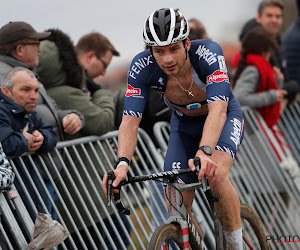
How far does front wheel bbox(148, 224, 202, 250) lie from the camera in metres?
5.64

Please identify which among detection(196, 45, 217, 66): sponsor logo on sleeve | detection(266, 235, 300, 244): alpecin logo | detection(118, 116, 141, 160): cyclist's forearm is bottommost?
detection(266, 235, 300, 244): alpecin logo

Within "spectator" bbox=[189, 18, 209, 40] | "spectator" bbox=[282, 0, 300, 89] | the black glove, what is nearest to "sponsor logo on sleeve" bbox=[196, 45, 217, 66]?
the black glove

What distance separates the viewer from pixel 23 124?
6664 millimetres

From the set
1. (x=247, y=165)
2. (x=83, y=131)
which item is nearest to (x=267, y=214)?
(x=247, y=165)

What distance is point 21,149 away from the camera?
650 cm

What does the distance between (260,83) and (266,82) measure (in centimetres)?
9

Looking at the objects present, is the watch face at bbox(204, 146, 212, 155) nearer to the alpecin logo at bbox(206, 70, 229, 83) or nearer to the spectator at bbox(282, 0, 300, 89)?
the alpecin logo at bbox(206, 70, 229, 83)

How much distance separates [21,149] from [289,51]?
577 centimetres

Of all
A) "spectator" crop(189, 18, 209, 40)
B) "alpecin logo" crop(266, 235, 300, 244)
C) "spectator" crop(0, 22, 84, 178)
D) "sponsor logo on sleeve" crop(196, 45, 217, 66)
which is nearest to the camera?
"sponsor logo on sleeve" crop(196, 45, 217, 66)

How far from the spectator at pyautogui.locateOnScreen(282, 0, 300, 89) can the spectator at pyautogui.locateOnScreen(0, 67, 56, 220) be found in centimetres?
510

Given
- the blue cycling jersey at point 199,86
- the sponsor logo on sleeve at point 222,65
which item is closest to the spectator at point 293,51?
the blue cycling jersey at point 199,86

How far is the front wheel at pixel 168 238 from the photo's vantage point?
18.5 feet

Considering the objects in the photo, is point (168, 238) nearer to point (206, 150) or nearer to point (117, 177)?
point (117, 177)

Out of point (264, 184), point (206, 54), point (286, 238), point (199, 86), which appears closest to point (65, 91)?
point (199, 86)
